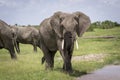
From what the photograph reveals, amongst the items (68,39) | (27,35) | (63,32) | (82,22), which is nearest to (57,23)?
(63,32)

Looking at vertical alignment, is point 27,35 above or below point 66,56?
below

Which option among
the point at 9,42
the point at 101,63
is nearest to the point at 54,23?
the point at 101,63

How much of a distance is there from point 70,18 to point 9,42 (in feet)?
28.7

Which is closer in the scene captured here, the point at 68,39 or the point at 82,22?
the point at 68,39

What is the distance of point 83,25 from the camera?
13.6 metres

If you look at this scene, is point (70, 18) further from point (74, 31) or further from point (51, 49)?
point (51, 49)

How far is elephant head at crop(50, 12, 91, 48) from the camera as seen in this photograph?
41.5 ft

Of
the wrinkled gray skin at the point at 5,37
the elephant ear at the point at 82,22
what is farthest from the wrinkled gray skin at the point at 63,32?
the wrinkled gray skin at the point at 5,37

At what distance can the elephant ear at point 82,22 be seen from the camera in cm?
1331

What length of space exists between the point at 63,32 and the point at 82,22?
117cm

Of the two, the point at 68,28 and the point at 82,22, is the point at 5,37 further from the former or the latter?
the point at 68,28

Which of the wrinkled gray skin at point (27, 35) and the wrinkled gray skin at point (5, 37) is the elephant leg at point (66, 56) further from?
the wrinkled gray skin at point (27, 35)

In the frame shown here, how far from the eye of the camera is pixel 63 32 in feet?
42.0

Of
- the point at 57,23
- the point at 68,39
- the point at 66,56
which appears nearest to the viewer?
the point at 68,39
